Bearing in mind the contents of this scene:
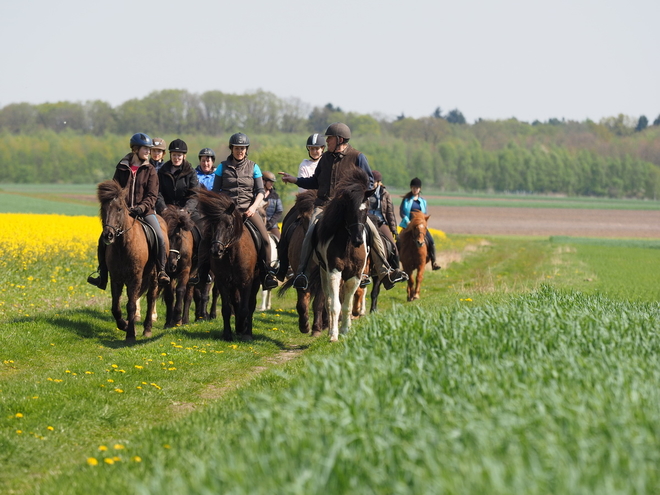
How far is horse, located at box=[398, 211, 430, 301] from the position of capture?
18.1 meters

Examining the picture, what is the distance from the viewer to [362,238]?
1077 cm

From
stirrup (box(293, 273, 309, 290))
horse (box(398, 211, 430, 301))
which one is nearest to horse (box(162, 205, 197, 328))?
stirrup (box(293, 273, 309, 290))

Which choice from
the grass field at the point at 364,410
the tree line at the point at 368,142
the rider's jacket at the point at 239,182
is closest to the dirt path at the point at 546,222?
the tree line at the point at 368,142

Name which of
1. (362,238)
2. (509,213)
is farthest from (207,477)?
(509,213)

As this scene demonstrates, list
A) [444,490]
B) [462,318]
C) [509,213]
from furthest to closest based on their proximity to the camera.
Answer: [509,213] → [462,318] → [444,490]

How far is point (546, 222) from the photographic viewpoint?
78250mm

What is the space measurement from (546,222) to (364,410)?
76.4 m

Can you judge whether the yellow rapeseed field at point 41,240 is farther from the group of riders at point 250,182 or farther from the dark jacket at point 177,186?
the group of riders at point 250,182

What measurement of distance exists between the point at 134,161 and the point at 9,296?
4676 mm

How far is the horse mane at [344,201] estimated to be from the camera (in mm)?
10742

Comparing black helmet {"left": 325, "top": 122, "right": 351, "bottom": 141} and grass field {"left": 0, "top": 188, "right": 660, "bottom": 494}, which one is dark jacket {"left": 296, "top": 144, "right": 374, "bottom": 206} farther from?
grass field {"left": 0, "top": 188, "right": 660, "bottom": 494}

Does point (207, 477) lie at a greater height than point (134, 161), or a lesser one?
lesser

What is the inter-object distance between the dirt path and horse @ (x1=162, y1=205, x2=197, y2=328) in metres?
50.6

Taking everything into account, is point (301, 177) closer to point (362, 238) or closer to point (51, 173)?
point (362, 238)
